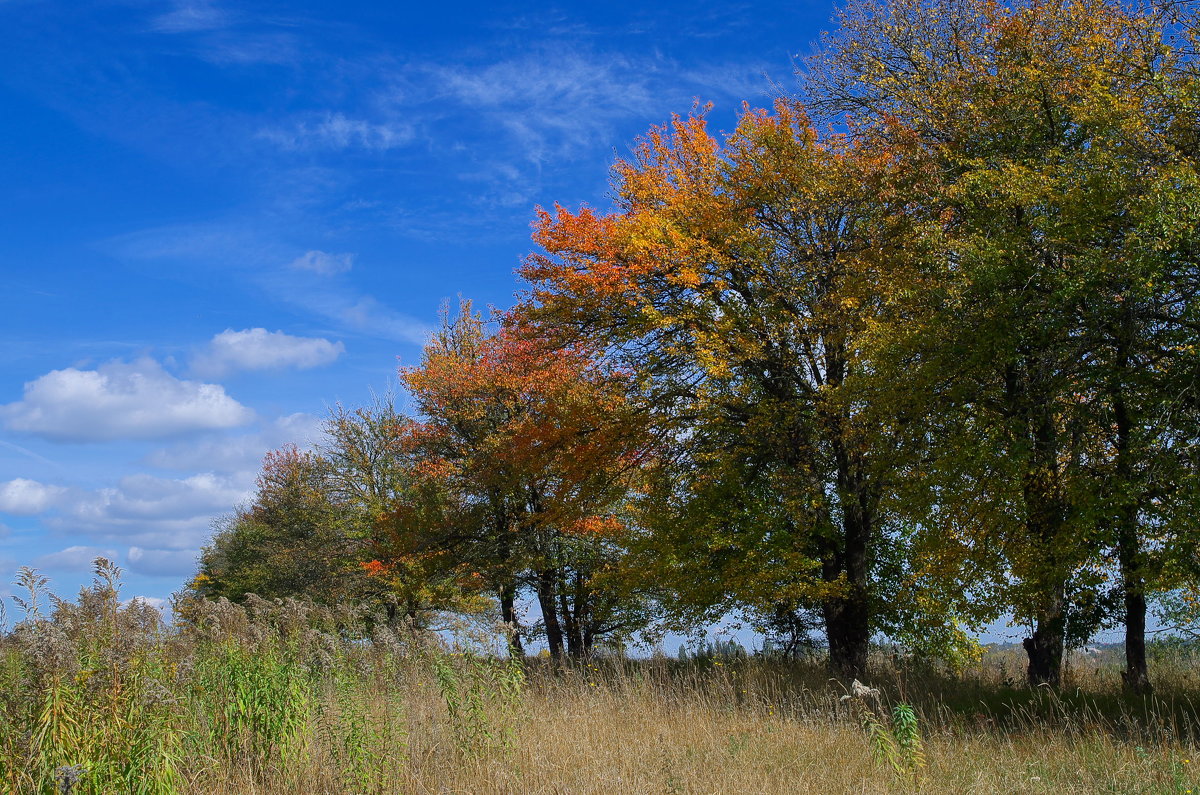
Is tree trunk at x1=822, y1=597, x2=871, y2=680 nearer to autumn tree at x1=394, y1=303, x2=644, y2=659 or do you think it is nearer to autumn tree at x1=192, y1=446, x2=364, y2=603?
autumn tree at x1=394, y1=303, x2=644, y2=659

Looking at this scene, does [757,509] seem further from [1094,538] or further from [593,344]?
[1094,538]

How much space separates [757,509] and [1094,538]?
248 inches

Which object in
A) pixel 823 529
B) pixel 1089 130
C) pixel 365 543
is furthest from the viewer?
pixel 365 543

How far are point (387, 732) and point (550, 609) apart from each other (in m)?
17.9

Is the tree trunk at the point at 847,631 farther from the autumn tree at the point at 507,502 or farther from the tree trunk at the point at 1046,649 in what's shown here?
the autumn tree at the point at 507,502

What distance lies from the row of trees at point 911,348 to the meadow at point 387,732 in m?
3.62

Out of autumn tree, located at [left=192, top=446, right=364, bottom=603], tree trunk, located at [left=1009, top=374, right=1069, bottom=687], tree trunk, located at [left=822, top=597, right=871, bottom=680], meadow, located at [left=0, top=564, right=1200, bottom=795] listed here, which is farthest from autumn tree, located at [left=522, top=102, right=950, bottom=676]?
autumn tree, located at [left=192, top=446, right=364, bottom=603]

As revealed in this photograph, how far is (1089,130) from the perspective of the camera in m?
13.4

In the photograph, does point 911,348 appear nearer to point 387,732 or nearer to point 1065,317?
point 1065,317

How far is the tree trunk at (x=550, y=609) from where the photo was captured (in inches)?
983

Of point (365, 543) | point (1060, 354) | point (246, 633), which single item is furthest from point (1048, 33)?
point (365, 543)

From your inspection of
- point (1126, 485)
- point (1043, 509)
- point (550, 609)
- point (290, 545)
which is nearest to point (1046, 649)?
point (1043, 509)

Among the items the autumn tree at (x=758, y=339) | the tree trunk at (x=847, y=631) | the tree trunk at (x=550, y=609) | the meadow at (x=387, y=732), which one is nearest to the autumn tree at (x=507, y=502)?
the tree trunk at (x=550, y=609)

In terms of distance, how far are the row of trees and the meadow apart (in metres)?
3.62
